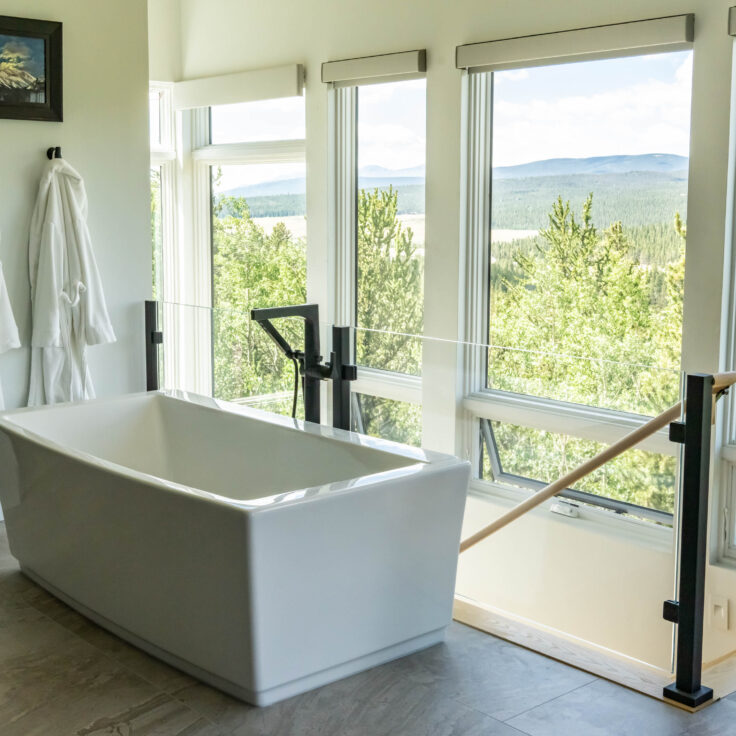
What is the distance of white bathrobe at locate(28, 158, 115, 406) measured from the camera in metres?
4.29

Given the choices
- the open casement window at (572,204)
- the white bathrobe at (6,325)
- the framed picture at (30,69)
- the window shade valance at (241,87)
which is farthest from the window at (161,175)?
the open casement window at (572,204)

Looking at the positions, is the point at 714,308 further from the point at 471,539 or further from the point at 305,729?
the point at 305,729

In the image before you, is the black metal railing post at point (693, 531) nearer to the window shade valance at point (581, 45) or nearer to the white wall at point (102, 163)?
the window shade valance at point (581, 45)

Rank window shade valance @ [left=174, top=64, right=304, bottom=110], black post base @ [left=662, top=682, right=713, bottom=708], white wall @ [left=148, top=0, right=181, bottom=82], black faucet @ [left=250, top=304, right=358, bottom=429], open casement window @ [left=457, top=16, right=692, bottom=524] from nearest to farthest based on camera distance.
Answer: black post base @ [left=662, top=682, right=713, bottom=708]
black faucet @ [left=250, top=304, right=358, bottom=429]
open casement window @ [left=457, top=16, right=692, bottom=524]
window shade valance @ [left=174, top=64, right=304, bottom=110]
white wall @ [left=148, top=0, right=181, bottom=82]

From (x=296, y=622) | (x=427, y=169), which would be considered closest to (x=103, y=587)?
(x=296, y=622)

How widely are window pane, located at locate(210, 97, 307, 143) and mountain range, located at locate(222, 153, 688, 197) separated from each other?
26 cm

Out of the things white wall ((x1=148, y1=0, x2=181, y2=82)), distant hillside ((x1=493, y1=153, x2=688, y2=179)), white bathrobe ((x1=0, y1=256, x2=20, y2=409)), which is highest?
white wall ((x1=148, y1=0, x2=181, y2=82))

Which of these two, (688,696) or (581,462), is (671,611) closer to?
(688,696)

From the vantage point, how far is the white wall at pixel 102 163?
429 centimetres

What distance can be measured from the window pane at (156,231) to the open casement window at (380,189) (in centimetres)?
129

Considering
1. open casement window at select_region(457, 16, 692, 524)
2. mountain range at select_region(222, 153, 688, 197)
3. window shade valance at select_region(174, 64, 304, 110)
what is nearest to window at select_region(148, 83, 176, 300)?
window shade valance at select_region(174, 64, 304, 110)

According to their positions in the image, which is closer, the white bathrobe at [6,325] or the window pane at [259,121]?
the white bathrobe at [6,325]

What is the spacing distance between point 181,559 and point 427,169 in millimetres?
2792

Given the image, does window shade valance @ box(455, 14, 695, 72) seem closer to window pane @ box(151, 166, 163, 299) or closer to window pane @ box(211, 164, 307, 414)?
window pane @ box(211, 164, 307, 414)
